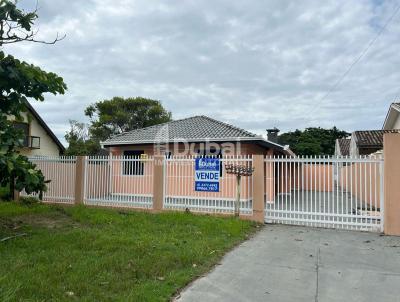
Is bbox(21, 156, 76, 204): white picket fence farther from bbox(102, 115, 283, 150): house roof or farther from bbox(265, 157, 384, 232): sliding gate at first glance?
bbox(265, 157, 384, 232): sliding gate

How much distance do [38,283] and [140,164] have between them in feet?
23.5

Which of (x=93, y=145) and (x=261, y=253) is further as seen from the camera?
(x=93, y=145)

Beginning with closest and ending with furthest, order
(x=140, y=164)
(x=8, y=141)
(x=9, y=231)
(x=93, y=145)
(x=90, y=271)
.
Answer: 1. (x=90, y=271)
2. (x=8, y=141)
3. (x=9, y=231)
4. (x=140, y=164)
5. (x=93, y=145)

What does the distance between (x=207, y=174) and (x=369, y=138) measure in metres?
17.3

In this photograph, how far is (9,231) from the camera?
27.1ft

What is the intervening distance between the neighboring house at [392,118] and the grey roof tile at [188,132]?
32.2 feet

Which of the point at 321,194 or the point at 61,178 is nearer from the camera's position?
the point at 321,194

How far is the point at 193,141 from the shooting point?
1598 centimetres

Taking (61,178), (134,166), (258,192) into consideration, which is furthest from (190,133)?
(258,192)

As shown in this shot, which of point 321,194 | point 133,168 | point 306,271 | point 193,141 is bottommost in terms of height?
point 306,271

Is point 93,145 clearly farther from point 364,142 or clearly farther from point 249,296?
point 249,296

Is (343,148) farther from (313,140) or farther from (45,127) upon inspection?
(45,127)

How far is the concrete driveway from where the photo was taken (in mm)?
4605

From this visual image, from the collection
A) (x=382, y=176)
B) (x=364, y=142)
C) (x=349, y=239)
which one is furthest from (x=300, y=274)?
(x=364, y=142)
